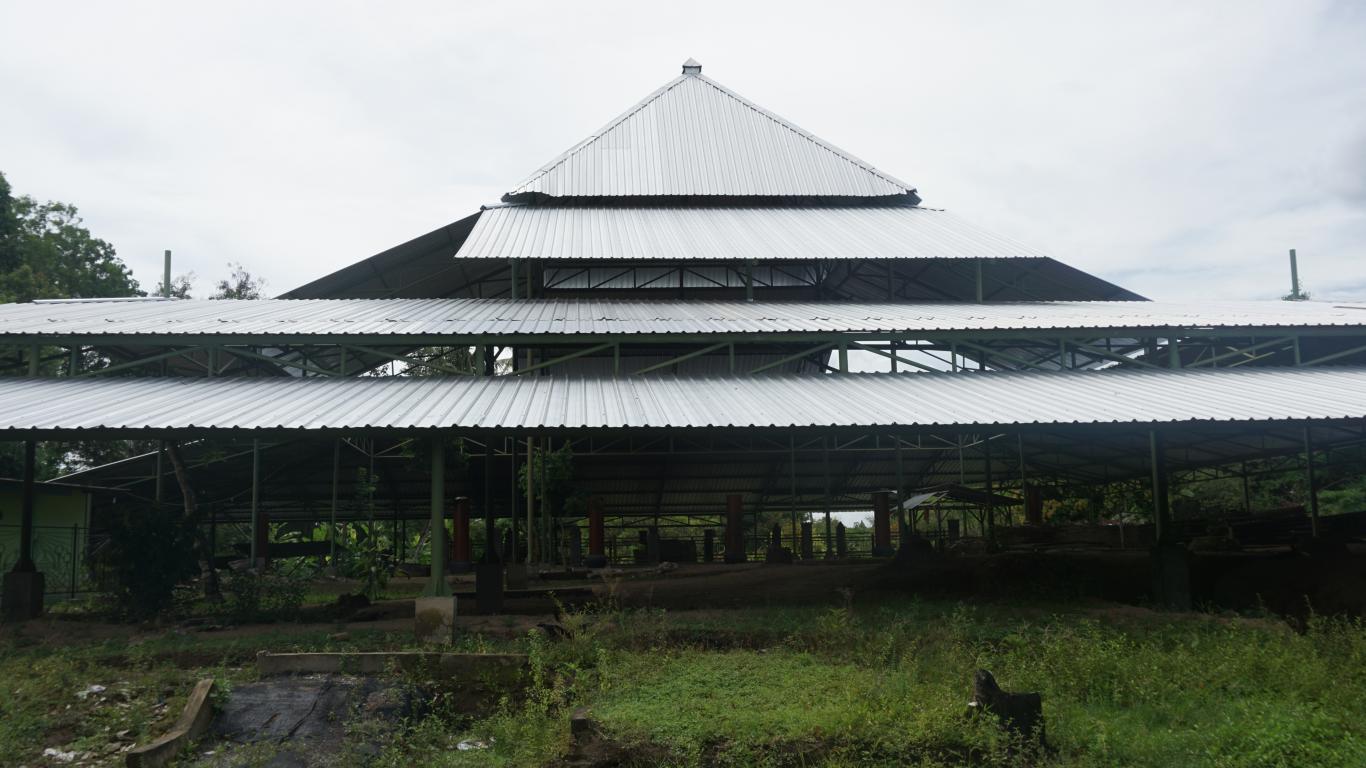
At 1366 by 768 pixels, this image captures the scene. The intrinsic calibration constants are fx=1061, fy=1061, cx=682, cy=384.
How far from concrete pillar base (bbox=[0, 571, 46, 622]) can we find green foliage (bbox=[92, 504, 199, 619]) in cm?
108

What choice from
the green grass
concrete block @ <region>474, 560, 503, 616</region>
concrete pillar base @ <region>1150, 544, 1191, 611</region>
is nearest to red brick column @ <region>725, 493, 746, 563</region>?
concrete block @ <region>474, 560, 503, 616</region>

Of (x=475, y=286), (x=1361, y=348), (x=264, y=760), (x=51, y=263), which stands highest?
(x=51, y=263)

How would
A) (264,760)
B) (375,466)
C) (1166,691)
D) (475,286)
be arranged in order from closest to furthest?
(264,760) < (1166,691) < (475,286) < (375,466)

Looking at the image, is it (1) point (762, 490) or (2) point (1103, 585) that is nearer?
(2) point (1103, 585)

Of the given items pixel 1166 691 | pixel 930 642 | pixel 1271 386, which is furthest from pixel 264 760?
pixel 1271 386

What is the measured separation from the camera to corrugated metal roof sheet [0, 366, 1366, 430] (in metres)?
13.3

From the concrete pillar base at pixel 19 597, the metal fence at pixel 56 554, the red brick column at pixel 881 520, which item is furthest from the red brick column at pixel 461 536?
the red brick column at pixel 881 520

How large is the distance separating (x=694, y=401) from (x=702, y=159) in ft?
42.9

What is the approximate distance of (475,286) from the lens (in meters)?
25.3

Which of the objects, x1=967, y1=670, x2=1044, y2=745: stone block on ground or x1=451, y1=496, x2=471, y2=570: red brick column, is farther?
x1=451, y1=496, x2=471, y2=570: red brick column

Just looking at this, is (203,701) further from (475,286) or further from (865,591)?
(475,286)

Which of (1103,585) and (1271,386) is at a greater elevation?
(1271,386)

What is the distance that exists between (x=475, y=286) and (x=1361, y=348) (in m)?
18.1

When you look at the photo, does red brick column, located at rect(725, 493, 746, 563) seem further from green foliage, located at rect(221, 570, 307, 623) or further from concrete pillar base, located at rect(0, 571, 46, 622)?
concrete pillar base, located at rect(0, 571, 46, 622)
